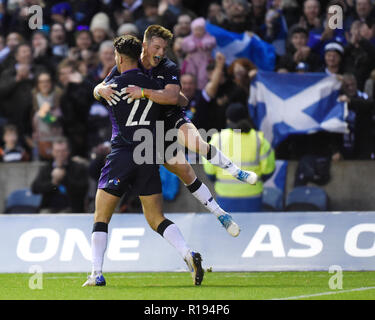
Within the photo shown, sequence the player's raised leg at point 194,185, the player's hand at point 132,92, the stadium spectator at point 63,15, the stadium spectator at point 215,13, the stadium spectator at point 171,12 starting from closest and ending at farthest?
1. the player's hand at point 132,92
2. the player's raised leg at point 194,185
3. the stadium spectator at point 215,13
4. the stadium spectator at point 171,12
5. the stadium spectator at point 63,15

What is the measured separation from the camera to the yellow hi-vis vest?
12.5 m

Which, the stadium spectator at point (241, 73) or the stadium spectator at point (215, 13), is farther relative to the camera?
the stadium spectator at point (215, 13)

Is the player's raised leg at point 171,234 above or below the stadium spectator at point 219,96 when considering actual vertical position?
below

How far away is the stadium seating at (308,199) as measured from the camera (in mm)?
13398

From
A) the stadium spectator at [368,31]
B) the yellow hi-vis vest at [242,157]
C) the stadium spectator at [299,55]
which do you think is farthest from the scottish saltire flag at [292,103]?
the yellow hi-vis vest at [242,157]

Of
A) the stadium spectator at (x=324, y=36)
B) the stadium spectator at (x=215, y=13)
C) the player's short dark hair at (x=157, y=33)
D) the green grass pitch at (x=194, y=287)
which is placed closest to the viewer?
the green grass pitch at (x=194, y=287)

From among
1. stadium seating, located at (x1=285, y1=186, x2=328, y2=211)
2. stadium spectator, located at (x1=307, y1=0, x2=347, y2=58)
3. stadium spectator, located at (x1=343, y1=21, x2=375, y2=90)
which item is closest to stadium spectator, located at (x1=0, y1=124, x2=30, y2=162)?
stadium seating, located at (x1=285, y1=186, x2=328, y2=211)

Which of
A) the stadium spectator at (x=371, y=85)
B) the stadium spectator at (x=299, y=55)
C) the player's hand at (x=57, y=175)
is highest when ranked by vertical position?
the stadium spectator at (x=299, y=55)

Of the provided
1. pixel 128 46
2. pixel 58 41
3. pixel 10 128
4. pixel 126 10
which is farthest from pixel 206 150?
pixel 126 10

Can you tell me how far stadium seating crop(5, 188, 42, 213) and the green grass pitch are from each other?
3420 mm

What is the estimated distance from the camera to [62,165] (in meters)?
14.2

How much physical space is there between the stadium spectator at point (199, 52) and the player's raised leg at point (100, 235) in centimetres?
547

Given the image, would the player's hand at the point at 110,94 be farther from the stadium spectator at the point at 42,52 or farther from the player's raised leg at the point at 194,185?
the stadium spectator at the point at 42,52
